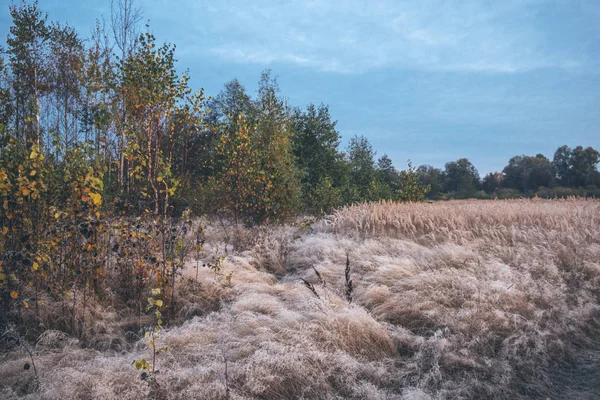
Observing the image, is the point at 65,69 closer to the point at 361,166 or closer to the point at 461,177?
the point at 361,166

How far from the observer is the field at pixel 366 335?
8.96 ft

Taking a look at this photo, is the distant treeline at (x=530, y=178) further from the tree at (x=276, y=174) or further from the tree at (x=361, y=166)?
the tree at (x=276, y=174)

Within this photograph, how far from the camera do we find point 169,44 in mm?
7359

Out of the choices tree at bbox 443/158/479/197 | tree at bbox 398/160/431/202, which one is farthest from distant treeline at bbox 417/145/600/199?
tree at bbox 398/160/431/202

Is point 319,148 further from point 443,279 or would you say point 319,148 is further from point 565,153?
point 565,153

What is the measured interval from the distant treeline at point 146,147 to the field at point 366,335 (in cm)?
125

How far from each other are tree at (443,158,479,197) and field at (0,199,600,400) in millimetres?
31966

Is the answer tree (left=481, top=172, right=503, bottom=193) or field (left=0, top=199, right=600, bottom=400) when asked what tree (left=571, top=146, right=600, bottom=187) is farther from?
field (left=0, top=199, right=600, bottom=400)

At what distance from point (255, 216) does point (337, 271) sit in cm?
420

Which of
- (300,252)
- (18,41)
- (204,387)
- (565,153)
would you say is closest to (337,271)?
(300,252)

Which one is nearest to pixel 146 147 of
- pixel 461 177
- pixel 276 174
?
pixel 276 174

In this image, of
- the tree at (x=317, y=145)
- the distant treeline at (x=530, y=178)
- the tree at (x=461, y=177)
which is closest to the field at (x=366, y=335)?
the tree at (x=317, y=145)

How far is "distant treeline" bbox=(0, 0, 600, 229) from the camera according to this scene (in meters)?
4.02

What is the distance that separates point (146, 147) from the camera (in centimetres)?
926
